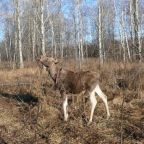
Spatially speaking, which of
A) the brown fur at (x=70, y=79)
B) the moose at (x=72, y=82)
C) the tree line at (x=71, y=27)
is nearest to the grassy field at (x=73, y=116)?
the moose at (x=72, y=82)

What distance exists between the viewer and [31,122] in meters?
10.0

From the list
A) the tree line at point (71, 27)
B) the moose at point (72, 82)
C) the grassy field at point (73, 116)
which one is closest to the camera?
the grassy field at point (73, 116)

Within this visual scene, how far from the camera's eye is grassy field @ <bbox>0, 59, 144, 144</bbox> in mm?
8883

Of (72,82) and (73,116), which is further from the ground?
(72,82)

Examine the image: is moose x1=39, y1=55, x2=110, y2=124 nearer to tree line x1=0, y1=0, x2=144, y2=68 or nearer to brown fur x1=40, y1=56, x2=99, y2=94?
brown fur x1=40, y1=56, x2=99, y2=94

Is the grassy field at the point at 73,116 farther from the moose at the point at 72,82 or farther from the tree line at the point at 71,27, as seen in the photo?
the tree line at the point at 71,27

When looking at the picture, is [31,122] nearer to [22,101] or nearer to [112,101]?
[22,101]

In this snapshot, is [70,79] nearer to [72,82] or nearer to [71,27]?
[72,82]

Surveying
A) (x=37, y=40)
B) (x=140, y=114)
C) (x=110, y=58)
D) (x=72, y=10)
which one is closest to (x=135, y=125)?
(x=140, y=114)

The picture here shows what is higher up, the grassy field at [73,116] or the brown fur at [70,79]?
the brown fur at [70,79]

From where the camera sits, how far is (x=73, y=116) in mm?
10453

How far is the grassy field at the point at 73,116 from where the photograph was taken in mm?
8883

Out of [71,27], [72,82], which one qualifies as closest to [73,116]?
[72,82]

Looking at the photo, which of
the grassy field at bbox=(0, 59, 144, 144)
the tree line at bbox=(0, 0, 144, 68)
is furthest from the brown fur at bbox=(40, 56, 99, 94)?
the tree line at bbox=(0, 0, 144, 68)
